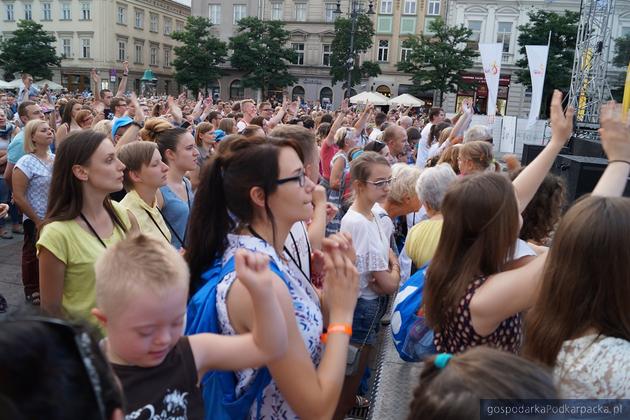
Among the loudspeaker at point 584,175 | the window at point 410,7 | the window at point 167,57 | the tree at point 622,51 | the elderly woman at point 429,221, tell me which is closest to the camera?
the elderly woman at point 429,221

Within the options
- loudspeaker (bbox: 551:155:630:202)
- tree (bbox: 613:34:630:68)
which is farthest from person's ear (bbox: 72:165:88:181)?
tree (bbox: 613:34:630:68)

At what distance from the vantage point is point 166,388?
152cm

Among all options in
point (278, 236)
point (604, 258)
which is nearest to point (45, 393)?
point (278, 236)

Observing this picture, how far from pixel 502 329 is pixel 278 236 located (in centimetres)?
95

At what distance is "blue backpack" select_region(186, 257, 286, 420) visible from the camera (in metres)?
1.80

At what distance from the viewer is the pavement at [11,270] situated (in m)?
5.16

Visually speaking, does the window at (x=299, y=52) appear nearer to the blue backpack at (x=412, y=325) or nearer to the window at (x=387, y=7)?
the window at (x=387, y=7)

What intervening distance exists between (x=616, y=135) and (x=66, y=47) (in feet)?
207

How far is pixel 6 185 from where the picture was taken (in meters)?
6.98

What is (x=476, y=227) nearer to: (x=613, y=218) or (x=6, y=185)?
(x=613, y=218)

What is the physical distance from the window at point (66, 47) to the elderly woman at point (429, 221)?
60940 mm

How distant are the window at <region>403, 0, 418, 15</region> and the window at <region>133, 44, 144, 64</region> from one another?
98.5 feet

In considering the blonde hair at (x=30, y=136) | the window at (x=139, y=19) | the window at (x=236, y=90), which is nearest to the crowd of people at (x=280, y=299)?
the blonde hair at (x=30, y=136)

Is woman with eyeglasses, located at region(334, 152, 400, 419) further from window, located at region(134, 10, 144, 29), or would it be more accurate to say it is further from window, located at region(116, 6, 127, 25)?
window, located at region(134, 10, 144, 29)
